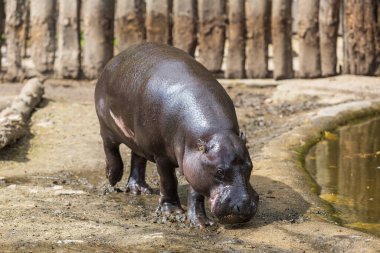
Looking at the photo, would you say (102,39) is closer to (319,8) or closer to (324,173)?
(319,8)

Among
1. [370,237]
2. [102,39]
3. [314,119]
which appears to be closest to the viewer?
[370,237]

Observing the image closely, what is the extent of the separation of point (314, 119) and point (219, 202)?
3851 millimetres

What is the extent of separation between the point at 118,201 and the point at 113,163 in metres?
0.55

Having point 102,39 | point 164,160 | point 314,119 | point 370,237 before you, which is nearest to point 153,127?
point 164,160

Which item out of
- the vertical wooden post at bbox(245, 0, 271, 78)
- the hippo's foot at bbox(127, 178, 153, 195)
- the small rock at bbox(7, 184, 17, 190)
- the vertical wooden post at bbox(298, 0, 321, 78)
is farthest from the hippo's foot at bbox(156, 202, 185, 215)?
the vertical wooden post at bbox(298, 0, 321, 78)

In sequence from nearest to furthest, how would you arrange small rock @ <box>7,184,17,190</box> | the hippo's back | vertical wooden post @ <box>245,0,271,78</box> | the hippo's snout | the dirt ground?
1. the dirt ground
2. the hippo's snout
3. the hippo's back
4. small rock @ <box>7,184,17,190</box>
5. vertical wooden post @ <box>245,0,271,78</box>

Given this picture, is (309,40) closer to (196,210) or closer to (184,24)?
(184,24)

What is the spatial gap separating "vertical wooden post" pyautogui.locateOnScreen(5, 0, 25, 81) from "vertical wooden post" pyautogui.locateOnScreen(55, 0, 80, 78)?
18.6 inches

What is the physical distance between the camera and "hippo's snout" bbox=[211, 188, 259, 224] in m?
4.58

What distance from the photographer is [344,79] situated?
1049 centimetres

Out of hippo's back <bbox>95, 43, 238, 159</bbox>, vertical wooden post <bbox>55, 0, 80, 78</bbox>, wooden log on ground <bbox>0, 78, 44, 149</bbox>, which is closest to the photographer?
hippo's back <bbox>95, 43, 238, 159</bbox>

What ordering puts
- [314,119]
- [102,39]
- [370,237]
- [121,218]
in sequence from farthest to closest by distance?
1. [102,39]
2. [314,119]
3. [121,218]
4. [370,237]

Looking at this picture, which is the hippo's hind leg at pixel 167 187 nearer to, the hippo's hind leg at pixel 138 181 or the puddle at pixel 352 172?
the hippo's hind leg at pixel 138 181

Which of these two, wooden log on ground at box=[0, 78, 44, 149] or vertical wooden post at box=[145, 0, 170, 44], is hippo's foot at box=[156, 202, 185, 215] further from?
vertical wooden post at box=[145, 0, 170, 44]
